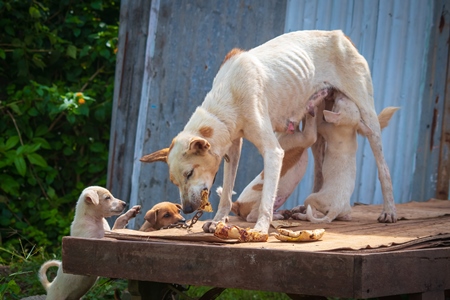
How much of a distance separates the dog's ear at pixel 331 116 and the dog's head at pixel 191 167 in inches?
46.8

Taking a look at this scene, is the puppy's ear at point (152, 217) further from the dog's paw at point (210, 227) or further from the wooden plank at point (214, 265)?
the wooden plank at point (214, 265)

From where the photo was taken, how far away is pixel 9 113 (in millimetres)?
7598

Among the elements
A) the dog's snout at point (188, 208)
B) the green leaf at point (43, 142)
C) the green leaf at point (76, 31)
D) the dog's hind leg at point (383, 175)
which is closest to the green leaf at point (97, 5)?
the green leaf at point (76, 31)

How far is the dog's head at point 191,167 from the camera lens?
14.1 ft

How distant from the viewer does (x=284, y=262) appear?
10.3 ft

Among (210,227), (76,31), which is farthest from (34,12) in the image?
(210,227)

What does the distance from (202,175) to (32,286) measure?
2.24 meters

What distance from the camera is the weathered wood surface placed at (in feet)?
9.87

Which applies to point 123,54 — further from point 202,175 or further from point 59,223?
point 202,175

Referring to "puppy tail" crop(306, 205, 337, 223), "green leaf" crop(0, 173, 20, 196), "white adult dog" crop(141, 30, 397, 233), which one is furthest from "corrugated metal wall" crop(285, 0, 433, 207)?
"green leaf" crop(0, 173, 20, 196)

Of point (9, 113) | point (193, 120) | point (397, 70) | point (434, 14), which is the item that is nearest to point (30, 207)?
point (9, 113)

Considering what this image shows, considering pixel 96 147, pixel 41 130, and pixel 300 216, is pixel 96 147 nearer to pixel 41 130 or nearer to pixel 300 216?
pixel 41 130

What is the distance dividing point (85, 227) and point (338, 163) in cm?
190

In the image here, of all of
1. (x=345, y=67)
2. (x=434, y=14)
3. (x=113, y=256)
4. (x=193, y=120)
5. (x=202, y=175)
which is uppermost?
(x=434, y=14)
